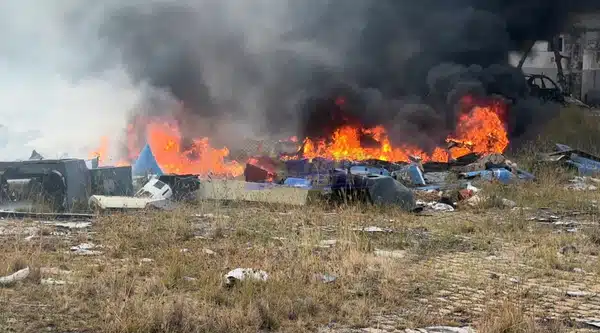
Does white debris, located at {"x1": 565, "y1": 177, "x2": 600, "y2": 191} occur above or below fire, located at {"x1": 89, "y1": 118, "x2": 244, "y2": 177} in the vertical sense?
below

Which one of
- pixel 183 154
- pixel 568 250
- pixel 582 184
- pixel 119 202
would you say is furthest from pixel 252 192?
pixel 183 154

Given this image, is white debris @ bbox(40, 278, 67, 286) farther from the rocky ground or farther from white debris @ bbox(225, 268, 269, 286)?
white debris @ bbox(225, 268, 269, 286)

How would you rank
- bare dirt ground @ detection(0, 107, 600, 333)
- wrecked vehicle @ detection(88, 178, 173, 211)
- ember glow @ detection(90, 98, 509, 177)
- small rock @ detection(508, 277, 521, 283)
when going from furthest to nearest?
ember glow @ detection(90, 98, 509, 177)
wrecked vehicle @ detection(88, 178, 173, 211)
small rock @ detection(508, 277, 521, 283)
bare dirt ground @ detection(0, 107, 600, 333)

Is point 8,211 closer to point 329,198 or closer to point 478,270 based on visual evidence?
point 329,198

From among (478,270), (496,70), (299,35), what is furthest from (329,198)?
(299,35)

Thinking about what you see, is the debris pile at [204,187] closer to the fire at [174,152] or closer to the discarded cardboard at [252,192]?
the discarded cardboard at [252,192]

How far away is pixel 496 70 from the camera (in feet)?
63.7

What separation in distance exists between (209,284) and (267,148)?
14.3 metres

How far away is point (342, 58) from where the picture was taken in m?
21.3

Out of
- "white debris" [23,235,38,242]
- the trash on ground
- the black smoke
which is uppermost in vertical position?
the black smoke

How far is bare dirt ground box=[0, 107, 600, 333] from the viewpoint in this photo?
12.9 ft

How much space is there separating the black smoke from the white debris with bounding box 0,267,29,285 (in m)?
14.3

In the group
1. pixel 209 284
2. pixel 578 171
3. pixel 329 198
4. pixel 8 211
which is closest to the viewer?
pixel 209 284

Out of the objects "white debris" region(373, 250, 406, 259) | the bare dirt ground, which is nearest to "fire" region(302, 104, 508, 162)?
the bare dirt ground
